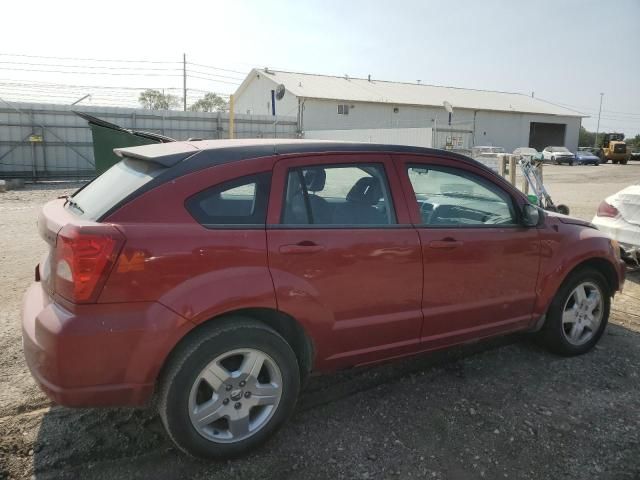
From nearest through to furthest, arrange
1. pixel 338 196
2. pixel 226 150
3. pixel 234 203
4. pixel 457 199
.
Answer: pixel 234 203 < pixel 226 150 < pixel 338 196 < pixel 457 199

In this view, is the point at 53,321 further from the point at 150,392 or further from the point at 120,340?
the point at 150,392

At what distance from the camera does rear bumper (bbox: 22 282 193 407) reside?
92.3 inches

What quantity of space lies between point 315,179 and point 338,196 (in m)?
0.21

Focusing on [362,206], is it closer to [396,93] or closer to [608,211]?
[608,211]

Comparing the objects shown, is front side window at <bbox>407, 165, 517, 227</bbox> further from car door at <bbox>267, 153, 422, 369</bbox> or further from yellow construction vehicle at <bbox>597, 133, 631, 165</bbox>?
yellow construction vehicle at <bbox>597, 133, 631, 165</bbox>

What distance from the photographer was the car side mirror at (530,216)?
3662 millimetres

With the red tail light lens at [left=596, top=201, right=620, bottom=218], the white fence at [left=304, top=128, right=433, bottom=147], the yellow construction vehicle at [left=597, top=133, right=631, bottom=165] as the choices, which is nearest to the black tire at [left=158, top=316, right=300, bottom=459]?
the red tail light lens at [left=596, top=201, right=620, bottom=218]

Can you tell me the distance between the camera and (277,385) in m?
2.80

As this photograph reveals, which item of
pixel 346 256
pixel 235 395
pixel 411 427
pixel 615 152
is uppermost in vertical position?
pixel 615 152

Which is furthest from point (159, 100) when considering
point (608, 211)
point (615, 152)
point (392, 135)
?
point (608, 211)

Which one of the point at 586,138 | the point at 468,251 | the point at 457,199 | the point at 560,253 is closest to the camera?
the point at 468,251

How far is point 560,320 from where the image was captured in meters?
4.04

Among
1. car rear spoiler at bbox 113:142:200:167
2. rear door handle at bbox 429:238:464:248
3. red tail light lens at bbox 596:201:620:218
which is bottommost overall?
red tail light lens at bbox 596:201:620:218

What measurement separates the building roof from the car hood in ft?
99.1
